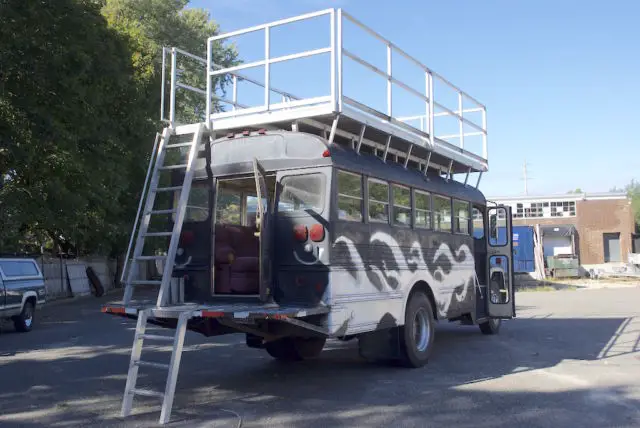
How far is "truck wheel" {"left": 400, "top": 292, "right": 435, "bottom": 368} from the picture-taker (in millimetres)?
8859

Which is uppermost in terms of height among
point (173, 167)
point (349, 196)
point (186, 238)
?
point (173, 167)

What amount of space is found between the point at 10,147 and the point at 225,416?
505 inches

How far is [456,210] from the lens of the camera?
35.8 feet

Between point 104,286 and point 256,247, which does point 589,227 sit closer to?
point 104,286

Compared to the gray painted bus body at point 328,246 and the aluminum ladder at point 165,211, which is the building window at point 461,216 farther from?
the aluminum ladder at point 165,211

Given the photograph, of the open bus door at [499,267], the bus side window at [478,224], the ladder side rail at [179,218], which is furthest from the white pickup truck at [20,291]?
the open bus door at [499,267]

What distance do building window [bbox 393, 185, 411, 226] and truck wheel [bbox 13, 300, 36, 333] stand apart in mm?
10730

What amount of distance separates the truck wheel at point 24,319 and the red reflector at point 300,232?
10.7 meters

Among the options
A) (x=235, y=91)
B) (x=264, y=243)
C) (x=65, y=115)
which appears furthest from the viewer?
(x=65, y=115)

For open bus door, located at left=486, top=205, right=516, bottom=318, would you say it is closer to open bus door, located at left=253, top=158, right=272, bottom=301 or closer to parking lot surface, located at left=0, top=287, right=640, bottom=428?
parking lot surface, located at left=0, top=287, right=640, bottom=428

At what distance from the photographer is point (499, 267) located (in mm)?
12336

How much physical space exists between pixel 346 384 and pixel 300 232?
6.92ft

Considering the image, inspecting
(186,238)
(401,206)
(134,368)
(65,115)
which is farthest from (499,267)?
(65,115)

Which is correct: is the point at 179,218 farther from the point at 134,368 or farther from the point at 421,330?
the point at 421,330
